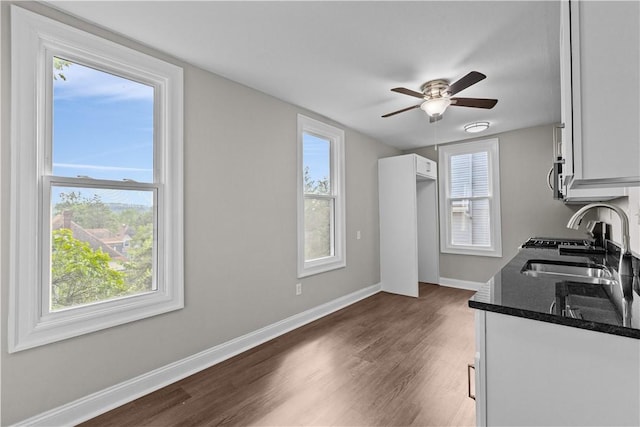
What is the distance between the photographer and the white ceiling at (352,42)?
1.83m

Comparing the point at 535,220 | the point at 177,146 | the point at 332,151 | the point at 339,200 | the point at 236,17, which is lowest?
the point at 535,220

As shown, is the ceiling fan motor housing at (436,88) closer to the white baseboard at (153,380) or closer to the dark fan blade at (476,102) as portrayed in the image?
the dark fan blade at (476,102)

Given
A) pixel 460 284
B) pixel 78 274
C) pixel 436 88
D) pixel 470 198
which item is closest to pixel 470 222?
pixel 470 198

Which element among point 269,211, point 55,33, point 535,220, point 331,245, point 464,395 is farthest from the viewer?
point 535,220

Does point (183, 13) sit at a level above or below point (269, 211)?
above

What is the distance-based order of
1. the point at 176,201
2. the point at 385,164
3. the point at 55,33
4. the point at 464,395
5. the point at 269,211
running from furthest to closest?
the point at 385,164, the point at 269,211, the point at 176,201, the point at 464,395, the point at 55,33

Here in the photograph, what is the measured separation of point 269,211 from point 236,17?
1.74m

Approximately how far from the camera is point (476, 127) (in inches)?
164

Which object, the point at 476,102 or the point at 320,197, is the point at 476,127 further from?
the point at 320,197

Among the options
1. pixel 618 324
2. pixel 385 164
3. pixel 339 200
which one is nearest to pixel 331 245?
pixel 339 200

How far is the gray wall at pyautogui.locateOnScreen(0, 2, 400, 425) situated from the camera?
5.69ft

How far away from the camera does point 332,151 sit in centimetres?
412

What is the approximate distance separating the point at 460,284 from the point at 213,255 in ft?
13.9

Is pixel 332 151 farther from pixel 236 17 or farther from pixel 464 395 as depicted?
pixel 464 395
